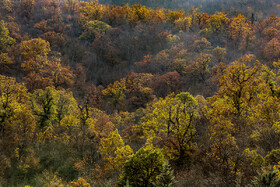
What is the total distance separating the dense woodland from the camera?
60.0ft

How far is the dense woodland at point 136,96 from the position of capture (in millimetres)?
18297

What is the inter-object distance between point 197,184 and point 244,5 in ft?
487

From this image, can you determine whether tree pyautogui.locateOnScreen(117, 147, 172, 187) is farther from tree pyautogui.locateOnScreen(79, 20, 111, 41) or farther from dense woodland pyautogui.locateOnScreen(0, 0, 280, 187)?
tree pyautogui.locateOnScreen(79, 20, 111, 41)

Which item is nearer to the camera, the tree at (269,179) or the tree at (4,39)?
the tree at (269,179)

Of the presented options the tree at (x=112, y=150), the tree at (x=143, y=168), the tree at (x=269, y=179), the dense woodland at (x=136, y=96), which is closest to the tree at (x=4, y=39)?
the dense woodland at (x=136, y=96)

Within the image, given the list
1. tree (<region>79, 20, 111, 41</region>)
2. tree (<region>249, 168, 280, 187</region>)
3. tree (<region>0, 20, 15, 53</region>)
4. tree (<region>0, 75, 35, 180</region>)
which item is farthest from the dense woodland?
tree (<region>79, 20, 111, 41</region>)

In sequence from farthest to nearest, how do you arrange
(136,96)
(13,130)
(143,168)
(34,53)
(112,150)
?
(34,53) → (136,96) → (13,130) → (112,150) → (143,168)

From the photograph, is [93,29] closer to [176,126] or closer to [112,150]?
[112,150]

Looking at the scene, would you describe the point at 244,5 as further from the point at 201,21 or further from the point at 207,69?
the point at 207,69

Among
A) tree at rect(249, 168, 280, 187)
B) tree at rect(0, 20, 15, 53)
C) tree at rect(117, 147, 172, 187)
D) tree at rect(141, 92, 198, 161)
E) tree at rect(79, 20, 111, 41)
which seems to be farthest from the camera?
tree at rect(79, 20, 111, 41)

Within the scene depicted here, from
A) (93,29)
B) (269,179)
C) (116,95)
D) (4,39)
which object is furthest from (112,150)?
(93,29)

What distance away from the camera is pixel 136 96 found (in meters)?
63.8

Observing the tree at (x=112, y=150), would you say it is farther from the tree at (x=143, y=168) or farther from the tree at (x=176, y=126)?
the tree at (x=143, y=168)

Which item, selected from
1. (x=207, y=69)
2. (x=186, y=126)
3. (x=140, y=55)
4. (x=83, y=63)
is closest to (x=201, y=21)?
(x=140, y=55)
